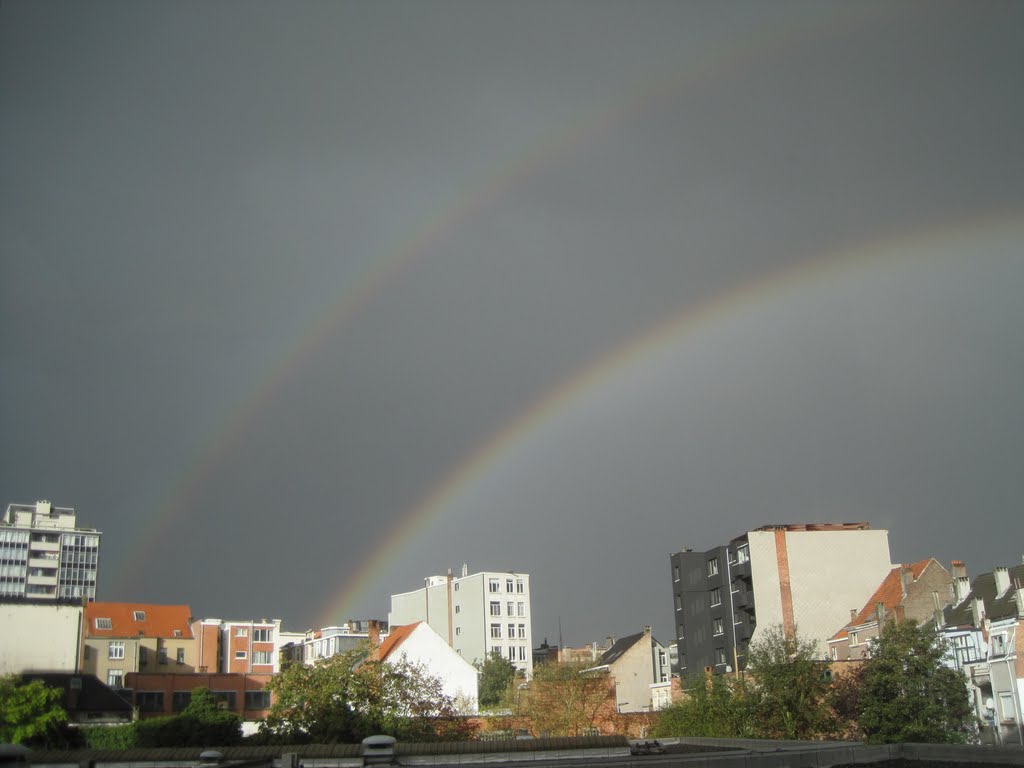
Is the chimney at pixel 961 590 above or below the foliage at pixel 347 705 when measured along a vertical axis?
above

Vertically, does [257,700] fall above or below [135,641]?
below

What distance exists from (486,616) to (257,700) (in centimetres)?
5360

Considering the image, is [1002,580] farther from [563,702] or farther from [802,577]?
[563,702]

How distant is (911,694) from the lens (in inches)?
2525

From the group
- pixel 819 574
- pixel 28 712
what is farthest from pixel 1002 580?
pixel 28 712

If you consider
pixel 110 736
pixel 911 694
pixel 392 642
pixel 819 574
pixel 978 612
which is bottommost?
pixel 110 736

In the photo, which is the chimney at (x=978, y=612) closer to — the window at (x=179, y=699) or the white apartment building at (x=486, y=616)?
the window at (x=179, y=699)

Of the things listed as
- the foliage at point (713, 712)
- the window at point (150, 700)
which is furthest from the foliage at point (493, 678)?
the foliage at point (713, 712)

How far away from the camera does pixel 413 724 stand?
63.4m

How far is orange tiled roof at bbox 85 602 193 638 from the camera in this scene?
411 feet

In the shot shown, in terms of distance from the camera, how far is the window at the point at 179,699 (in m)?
108

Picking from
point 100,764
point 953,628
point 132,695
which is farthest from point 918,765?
point 132,695

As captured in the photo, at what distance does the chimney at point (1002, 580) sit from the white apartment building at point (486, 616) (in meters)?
90.4

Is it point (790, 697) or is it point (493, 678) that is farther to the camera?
point (493, 678)
